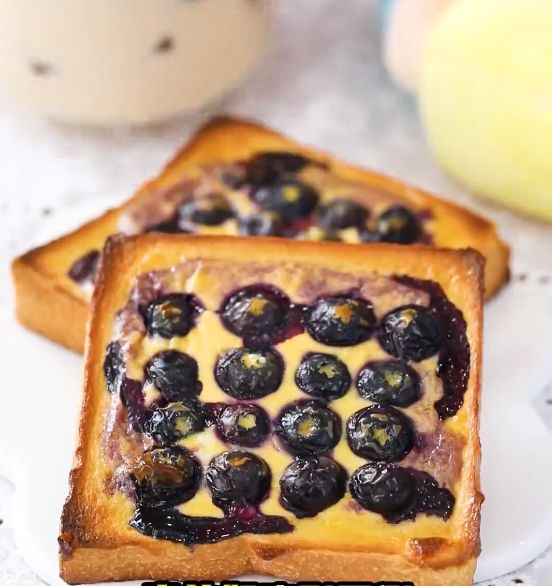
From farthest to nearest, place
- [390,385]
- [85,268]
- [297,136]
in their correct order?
[297,136] → [85,268] → [390,385]

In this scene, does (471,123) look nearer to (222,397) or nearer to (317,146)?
(317,146)

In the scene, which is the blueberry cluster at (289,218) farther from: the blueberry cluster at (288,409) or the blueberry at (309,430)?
the blueberry at (309,430)

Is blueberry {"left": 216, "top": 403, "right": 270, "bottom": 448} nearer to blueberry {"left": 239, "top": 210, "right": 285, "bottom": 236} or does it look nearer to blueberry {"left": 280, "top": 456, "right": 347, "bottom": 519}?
blueberry {"left": 280, "top": 456, "right": 347, "bottom": 519}

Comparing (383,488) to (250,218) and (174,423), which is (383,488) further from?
(250,218)

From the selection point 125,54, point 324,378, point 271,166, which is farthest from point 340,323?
point 125,54

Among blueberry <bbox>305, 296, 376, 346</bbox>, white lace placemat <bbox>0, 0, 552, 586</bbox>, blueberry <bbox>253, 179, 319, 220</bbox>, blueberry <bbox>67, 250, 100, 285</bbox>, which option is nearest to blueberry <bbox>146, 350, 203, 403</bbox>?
blueberry <bbox>305, 296, 376, 346</bbox>

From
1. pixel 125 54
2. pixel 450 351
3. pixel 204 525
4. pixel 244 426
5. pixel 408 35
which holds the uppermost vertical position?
pixel 408 35

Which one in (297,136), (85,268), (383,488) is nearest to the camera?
(383,488)
